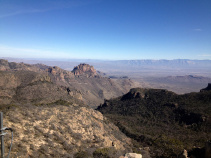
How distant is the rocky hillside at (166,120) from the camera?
34062 mm

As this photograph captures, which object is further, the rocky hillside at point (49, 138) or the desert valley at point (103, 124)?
the desert valley at point (103, 124)

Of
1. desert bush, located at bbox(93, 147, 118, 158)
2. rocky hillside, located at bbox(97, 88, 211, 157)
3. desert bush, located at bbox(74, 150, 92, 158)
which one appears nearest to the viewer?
desert bush, located at bbox(74, 150, 92, 158)

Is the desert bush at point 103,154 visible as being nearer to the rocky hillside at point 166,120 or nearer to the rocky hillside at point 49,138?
the rocky hillside at point 49,138

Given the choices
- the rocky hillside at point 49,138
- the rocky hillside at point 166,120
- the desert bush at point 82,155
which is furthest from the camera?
the rocky hillside at point 166,120

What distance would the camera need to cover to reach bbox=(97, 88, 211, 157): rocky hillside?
1341 inches

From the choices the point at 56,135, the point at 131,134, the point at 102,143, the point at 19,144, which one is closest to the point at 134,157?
the point at 102,143

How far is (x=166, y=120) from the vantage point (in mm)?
56000

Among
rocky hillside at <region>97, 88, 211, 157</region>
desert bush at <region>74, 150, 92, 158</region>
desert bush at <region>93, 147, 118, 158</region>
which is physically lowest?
rocky hillside at <region>97, 88, 211, 157</region>

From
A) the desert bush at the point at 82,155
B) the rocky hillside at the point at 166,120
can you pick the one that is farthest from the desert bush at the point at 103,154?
the rocky hillside at the point at 166,120

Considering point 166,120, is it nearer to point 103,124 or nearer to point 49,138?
point 103,124

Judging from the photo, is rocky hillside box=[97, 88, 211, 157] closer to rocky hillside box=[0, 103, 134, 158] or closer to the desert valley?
the desert valley

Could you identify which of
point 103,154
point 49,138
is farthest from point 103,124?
point 49,138

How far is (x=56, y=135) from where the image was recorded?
2006cm

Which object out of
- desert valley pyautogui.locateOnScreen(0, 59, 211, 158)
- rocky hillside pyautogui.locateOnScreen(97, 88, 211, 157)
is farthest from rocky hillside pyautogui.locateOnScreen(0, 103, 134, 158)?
rocky hillside pyautogui.locateOnScreen(97, 88, 211, 157)
